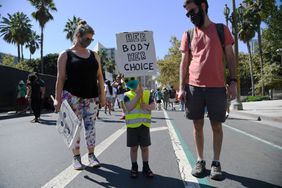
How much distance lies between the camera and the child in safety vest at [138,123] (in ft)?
14.8

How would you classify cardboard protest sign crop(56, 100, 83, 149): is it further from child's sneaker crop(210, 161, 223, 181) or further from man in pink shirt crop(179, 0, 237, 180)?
child's sneaker crop(210, 161, 223, 181)

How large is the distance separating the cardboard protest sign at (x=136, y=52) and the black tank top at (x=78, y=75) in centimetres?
56

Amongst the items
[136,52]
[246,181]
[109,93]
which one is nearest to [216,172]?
[246,181]

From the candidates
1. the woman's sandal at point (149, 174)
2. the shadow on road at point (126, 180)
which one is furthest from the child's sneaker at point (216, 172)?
the woman's sandal at point (149, 174)

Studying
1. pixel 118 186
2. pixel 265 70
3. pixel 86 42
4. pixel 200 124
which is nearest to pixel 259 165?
pixel 200 124

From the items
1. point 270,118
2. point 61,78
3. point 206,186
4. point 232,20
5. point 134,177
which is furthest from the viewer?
point 232,20

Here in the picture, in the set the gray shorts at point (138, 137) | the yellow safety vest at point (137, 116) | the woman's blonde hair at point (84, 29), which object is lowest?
the gray shorts at point (138, 137)

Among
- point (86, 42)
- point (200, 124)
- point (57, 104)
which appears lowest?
point (200, 124)

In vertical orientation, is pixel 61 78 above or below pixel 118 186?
above

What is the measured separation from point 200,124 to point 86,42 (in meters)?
1.90

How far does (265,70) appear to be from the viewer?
49719 mm

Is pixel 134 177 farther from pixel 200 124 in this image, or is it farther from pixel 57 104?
pixel 57 104

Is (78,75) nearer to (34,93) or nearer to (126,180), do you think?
(126,180)

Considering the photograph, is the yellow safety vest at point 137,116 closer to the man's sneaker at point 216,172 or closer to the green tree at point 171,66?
the man's sneaker at point 216,172
